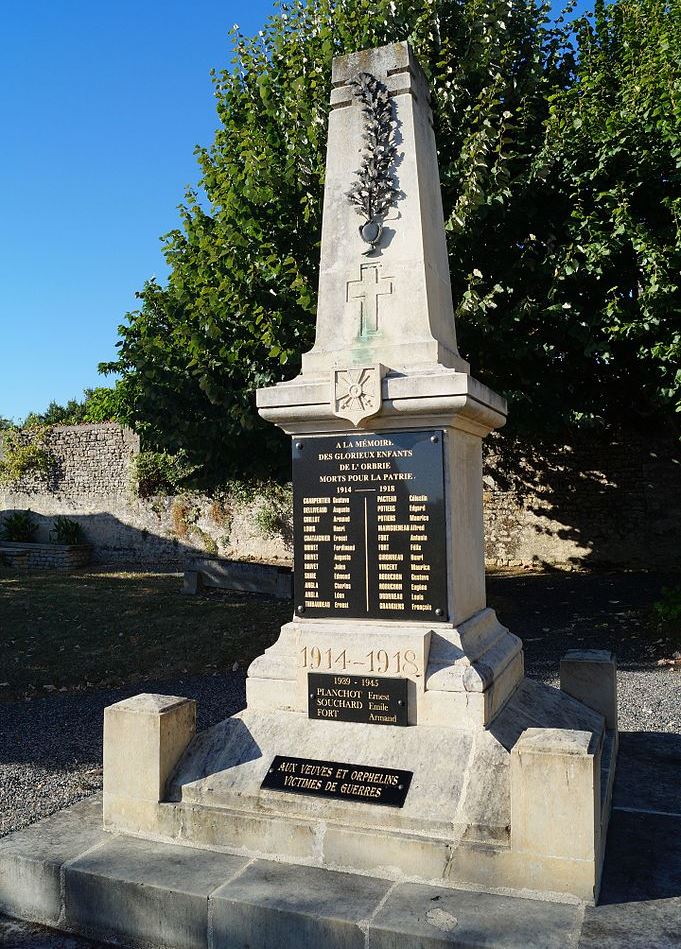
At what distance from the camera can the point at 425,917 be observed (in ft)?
9.68

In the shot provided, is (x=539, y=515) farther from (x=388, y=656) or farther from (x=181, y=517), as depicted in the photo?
(x=388, y=656)

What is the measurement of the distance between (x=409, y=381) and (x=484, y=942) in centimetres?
255

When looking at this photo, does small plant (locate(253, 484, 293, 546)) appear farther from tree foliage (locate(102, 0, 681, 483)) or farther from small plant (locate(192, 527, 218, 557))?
tree foliage (locate(102, 0, 681, 483))

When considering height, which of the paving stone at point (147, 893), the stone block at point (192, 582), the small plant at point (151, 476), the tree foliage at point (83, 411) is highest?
the tree foliage at point (83, 411)

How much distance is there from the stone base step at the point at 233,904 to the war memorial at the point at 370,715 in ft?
0.04

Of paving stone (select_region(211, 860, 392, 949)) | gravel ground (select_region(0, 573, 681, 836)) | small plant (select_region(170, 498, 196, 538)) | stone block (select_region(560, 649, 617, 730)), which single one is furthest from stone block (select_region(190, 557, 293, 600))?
paving stone (select_region(211, 860, 392, 949))

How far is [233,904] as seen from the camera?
310 centimetres

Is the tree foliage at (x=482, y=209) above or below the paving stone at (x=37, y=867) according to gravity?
above

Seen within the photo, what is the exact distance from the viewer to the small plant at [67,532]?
21656 millimetres

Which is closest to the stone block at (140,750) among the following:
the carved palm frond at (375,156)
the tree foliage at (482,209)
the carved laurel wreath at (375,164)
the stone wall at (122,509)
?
→ the carved laurel wreath at (375,164)

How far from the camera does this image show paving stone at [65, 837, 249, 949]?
10.4 feet

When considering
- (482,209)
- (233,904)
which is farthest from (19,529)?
(233,904)

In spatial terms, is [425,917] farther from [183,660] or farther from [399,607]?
[183,660]

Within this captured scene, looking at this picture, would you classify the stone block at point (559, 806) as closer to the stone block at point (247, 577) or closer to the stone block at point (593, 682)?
the stone block at point (593, 682)
